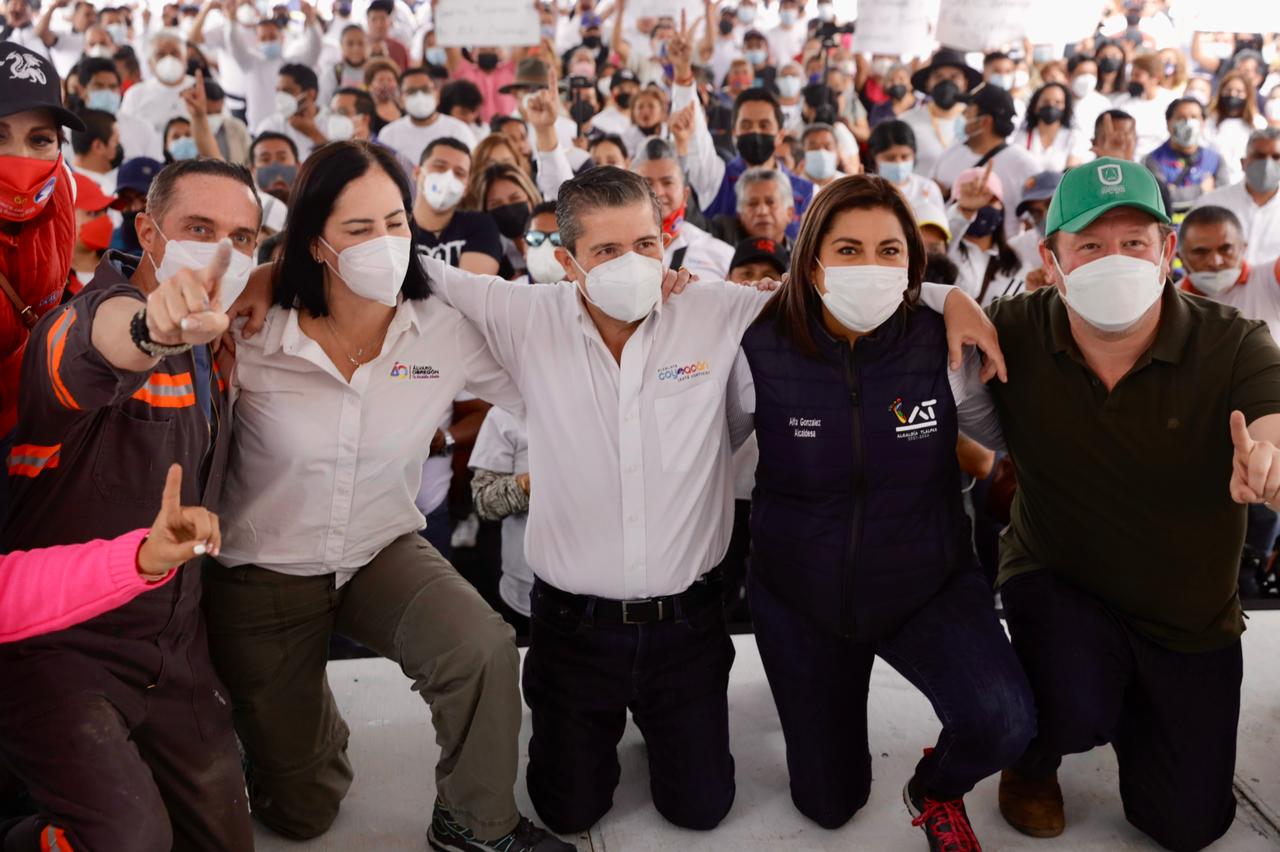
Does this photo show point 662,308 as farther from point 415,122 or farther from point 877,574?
point 415,122

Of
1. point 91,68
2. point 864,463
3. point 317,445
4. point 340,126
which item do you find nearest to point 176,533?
point 317,445

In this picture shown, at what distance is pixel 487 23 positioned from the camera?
6762 mm

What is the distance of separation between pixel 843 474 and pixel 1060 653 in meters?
0.68

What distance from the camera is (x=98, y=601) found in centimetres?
197

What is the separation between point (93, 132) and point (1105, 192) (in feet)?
20.4

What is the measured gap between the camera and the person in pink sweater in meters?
1.94

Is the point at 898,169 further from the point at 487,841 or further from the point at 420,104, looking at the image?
the point at 487,841

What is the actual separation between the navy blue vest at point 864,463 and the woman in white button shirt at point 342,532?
0.78 meters

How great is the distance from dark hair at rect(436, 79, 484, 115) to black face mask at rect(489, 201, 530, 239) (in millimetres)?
3299

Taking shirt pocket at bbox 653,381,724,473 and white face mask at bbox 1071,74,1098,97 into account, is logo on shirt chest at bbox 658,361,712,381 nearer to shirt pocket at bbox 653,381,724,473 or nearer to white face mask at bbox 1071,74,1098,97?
shirt pocket at bbox 653,381,724,473

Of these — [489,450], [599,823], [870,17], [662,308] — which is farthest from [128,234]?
[870,17]

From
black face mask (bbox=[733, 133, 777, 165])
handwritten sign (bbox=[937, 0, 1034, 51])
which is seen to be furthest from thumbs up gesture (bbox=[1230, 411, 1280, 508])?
handwritten sign (bbox=[937, 0, 1034, 51])

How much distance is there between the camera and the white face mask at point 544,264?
15.3ft

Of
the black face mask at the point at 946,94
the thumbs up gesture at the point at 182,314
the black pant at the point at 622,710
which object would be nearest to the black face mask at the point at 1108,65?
the black face mask at the point at 946,94
